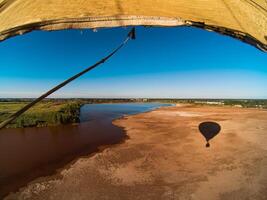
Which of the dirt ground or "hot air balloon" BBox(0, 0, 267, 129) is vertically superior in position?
"hot air balloon" BBox(0, 0, 267, 129)

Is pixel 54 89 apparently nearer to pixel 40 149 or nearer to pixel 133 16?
pixel 133 16

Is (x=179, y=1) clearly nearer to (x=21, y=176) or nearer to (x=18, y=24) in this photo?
(x=18, y=24)

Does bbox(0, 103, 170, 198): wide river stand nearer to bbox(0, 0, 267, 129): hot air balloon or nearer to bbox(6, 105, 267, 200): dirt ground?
bbox(6, 105, 267, 200): dirt ground

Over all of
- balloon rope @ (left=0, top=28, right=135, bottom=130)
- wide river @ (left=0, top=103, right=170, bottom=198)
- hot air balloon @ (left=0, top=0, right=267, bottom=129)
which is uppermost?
hot air balloon @ (left=0, top=0, right=267, bottom=129)

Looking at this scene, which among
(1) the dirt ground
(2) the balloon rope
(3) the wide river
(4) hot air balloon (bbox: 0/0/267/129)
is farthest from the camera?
(3) the wide river

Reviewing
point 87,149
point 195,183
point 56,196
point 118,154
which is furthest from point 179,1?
point 87,149

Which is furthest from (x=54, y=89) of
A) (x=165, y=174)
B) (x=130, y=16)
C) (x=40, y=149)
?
(x=40, y=149)

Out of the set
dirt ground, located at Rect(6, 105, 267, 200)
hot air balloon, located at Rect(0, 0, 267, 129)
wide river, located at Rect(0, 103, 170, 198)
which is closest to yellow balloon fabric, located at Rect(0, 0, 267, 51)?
hot air balloon, located at Rect(0, 0, 267, 129)

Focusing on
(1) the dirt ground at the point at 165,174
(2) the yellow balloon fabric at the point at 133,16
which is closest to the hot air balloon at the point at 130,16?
(2) the yellow balloon fabric at the point at 133,16

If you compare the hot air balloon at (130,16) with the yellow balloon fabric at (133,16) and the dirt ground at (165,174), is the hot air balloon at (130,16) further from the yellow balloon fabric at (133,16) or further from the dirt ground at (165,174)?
the dirt ground at (165,174)

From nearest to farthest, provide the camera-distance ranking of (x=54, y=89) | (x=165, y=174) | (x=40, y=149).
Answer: (x=54, y=89) < (x=165, y=174) < (x=40, y=149)
